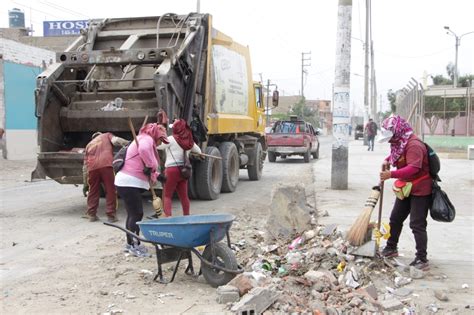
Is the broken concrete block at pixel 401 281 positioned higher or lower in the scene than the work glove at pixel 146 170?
lower

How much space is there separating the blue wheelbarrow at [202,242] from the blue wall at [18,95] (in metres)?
18.3

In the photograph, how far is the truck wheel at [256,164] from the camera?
1488cm

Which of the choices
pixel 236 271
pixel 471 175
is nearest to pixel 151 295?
pixel 236 271

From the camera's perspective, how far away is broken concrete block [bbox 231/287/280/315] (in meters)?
4.45

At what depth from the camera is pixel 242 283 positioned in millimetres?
4879

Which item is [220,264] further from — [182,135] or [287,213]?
[182,135]

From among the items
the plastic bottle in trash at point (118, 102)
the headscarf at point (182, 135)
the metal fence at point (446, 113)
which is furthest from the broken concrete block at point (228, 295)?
the metal fence at point (446, 113)

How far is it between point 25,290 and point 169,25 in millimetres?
6981

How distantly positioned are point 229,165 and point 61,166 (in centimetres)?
413

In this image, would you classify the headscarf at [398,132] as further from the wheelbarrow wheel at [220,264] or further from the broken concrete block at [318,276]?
the wheelbarrow wheel at [220,264]

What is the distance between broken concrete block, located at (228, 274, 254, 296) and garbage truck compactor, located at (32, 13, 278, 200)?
4.55 metres

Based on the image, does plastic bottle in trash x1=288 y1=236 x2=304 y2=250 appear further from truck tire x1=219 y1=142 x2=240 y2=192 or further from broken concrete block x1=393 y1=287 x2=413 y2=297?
truck tire x1=219 y1=142 x2=240 y2=192

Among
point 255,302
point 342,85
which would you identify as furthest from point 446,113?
point 255,302

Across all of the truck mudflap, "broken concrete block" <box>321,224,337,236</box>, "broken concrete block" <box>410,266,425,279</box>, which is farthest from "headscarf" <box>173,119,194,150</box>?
A: "broken concrete block" <box>410,266,425,279</box>
